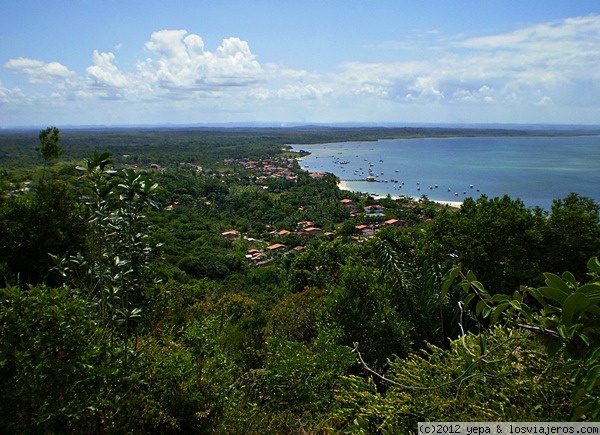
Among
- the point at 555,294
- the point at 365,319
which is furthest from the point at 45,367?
the point at 365,319

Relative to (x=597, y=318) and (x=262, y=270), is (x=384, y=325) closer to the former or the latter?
(x=597, y=318)

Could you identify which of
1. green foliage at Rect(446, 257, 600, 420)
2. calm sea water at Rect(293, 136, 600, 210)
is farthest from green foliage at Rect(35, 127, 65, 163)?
calm sea water at Rect(293, 136, 600, 210)

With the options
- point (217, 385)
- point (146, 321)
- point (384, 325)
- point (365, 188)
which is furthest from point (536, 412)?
point (365, 188)

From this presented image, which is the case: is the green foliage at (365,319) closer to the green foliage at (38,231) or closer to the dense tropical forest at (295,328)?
the dense tropical forest at (295,328)

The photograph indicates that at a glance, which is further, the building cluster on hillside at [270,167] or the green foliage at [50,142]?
the building cluster on hillside at [270,167]

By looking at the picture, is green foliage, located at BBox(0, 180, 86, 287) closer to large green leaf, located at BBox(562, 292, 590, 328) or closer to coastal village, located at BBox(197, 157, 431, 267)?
large green leaf, located at BBox(562, 292, 590, 328)

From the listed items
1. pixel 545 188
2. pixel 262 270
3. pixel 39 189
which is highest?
pixel 39 189

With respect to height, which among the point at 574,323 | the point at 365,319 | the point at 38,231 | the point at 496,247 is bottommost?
the point at 365,319

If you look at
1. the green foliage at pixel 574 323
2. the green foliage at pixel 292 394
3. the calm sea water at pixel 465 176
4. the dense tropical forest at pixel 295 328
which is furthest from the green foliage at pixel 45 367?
the calm sea water at pixel 465 176

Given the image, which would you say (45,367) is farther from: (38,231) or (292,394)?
(38,231)
